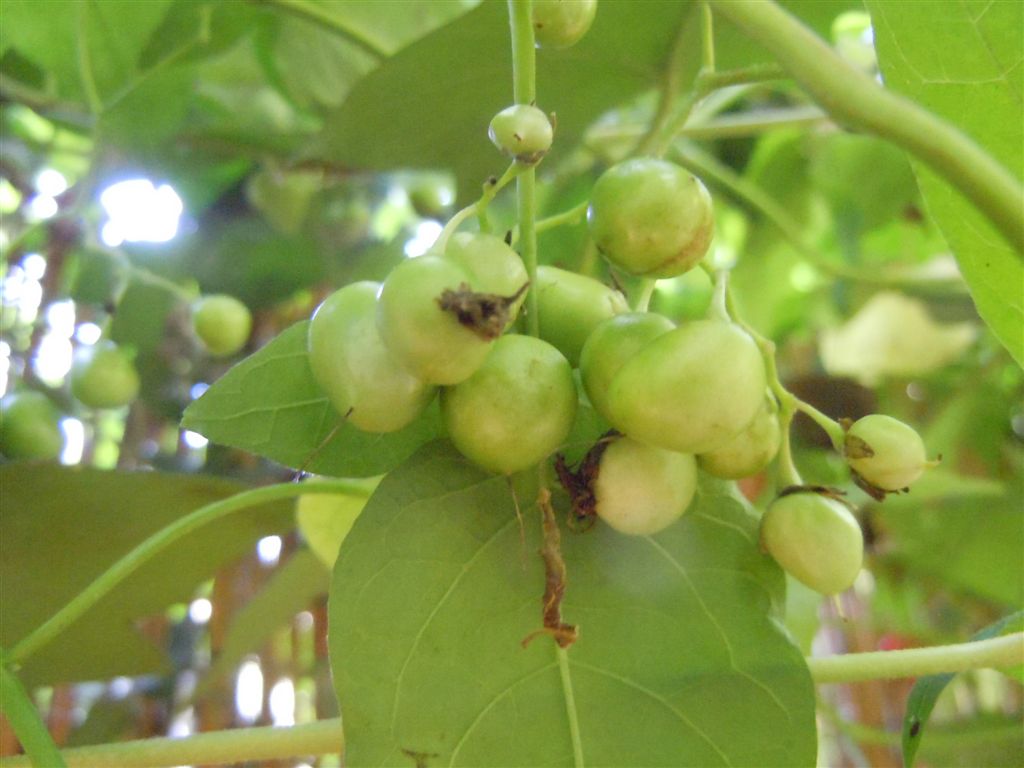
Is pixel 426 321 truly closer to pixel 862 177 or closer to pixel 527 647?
pixel 527 647

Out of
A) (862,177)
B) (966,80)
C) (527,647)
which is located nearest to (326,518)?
(527,647)

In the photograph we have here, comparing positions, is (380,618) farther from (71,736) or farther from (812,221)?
(812,221)

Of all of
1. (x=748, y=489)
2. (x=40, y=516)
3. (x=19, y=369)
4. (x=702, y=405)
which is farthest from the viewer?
(x=748, y=489)

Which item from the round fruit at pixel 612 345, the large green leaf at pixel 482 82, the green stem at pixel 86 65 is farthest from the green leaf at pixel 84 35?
the round fruit at pixel 612 345

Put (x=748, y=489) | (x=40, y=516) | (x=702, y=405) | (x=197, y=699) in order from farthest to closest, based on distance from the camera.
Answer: (x=748, y=489), (x=197, y=699), (x=40, y=516), (x=702, y=405)

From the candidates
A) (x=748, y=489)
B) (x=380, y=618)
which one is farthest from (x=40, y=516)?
(x=748, y=489)

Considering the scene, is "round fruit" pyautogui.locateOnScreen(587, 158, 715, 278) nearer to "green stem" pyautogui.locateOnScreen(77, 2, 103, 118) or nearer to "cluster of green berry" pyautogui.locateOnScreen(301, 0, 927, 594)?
"cluster of green berry" pyautogui.locateOnScreen(301, 0, 927, 594)

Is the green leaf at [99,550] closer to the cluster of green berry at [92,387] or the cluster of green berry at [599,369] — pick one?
the cluster of green berry at [92,387]
